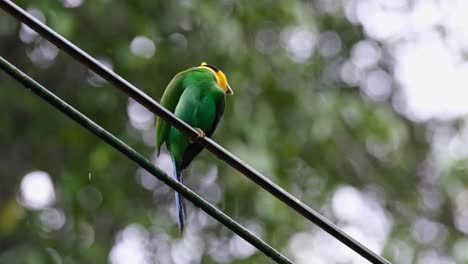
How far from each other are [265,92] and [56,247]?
1161 mm

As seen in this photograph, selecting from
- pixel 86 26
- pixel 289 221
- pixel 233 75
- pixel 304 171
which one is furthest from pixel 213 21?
pixel 304 171

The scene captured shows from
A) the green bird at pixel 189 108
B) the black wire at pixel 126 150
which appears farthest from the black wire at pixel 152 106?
the green bird at pixel 189 108

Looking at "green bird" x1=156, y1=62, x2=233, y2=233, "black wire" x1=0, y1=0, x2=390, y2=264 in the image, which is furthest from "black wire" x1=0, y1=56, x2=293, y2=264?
"green bird" x1=156, y1=62, x2=233, y2=233

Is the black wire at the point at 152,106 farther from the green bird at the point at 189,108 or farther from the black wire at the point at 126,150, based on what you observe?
the green bird at the point at 189,108

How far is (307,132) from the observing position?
161 inches

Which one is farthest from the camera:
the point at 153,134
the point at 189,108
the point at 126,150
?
the point at 153,134

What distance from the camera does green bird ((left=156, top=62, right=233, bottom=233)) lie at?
8.21ft

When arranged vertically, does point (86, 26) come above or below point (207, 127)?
below

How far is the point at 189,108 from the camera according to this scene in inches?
98.5

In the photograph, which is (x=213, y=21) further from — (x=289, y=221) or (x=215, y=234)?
(x=215, y=234)

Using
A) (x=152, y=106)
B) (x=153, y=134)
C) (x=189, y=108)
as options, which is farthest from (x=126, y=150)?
(x=153, y=134)

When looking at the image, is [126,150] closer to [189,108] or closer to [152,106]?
[152,106]

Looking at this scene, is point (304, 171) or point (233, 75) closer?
point (233, 75)

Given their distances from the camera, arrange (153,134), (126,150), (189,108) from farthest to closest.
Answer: (153,134), (189,108), (126,150)
